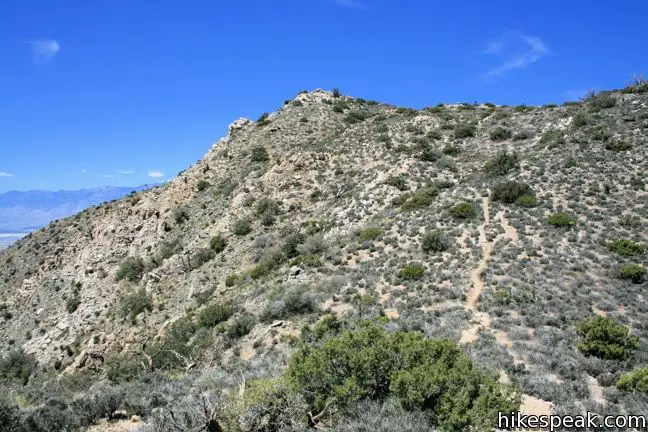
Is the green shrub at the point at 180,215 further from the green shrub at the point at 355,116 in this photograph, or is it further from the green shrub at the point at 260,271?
the green shrub at the point at 355,116

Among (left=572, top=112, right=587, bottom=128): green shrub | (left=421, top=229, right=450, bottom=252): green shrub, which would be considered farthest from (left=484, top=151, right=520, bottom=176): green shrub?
(left=421, top=229, right=450, bottom=252): green shrub

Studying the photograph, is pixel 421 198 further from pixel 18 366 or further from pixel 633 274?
pixel 18 366

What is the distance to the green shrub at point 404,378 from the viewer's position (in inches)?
361

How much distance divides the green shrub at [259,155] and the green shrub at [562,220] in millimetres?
28176

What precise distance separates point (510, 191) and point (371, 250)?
1071 cm

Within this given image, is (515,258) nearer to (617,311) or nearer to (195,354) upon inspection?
(617,311)

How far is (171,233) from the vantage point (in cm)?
4159

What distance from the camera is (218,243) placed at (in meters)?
35.8

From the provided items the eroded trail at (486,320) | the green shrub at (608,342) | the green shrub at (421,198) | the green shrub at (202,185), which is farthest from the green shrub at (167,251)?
the green shrub at (608,342)

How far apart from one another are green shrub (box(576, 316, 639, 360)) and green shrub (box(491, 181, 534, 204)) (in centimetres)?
1510

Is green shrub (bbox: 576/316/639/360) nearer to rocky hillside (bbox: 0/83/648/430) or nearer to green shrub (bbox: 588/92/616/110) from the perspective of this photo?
rocky hillside (bbox: 0/83/648/430)

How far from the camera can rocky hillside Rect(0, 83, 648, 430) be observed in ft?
57.4

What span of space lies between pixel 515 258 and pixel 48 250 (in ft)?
157

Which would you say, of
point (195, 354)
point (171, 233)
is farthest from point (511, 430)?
point (171, 233)
